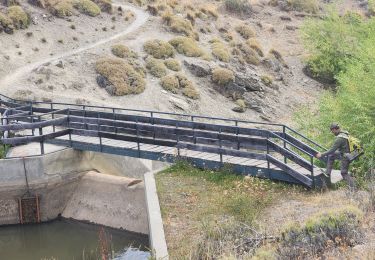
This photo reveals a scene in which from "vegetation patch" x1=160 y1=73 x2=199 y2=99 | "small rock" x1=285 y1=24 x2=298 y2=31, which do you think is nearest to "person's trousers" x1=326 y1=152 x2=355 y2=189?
"vegetation patch" x1=160 y1=73 x2=199 y2=99

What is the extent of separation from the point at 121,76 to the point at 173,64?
6735 millimetres

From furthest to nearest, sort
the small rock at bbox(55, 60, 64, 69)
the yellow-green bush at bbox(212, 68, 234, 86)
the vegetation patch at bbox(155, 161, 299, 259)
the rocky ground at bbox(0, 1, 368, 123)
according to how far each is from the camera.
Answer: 1. the yellow-green bush at bbox(212, 68, 234, 86)
2. the small rock at bbox(55, 60, 64, 69)
3. the rocky ground at bbox(0, 1, 368, 123)
4. the vegetation patch at bbox(155, 161, 299, 259)

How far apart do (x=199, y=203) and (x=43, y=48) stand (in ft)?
116

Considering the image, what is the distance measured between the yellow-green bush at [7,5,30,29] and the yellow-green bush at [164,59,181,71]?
14.4 meters

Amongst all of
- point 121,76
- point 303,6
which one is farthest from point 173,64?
point 303,6

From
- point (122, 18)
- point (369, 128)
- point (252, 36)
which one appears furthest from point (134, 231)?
point (252, 36)

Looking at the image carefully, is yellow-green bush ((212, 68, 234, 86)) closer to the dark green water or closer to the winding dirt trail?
the winding dirt trail

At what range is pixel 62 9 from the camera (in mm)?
52062

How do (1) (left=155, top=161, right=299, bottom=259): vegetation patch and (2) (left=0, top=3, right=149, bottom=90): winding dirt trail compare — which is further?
(2) (left=0, top=3, right=149, bottom=90): winding dirt trail

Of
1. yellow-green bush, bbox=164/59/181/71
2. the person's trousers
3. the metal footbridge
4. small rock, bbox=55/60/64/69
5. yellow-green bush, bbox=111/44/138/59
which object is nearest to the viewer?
the person's trousers

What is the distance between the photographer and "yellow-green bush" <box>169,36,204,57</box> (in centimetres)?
4938

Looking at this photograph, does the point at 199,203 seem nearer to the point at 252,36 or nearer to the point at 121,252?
the point at 121,252

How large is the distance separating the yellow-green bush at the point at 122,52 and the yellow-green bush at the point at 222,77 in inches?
300

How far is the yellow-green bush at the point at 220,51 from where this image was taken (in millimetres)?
50844
